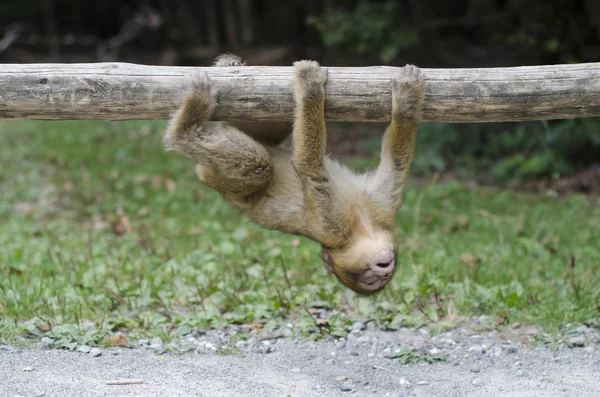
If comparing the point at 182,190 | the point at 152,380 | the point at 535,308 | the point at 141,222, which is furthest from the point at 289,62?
the point at 152,380

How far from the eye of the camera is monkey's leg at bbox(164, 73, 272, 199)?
5141mm

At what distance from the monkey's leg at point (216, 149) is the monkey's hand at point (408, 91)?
1.10 m

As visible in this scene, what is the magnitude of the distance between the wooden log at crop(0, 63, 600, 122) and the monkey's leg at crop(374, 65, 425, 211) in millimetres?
85

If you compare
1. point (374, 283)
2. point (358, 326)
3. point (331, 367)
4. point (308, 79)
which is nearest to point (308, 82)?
point (308, 79)

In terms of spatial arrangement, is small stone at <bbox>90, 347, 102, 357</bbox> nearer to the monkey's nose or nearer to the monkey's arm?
the monkey's arm

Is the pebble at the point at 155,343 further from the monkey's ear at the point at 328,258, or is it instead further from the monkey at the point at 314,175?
the monkey's ear at the point at 328,258

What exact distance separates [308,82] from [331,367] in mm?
2054

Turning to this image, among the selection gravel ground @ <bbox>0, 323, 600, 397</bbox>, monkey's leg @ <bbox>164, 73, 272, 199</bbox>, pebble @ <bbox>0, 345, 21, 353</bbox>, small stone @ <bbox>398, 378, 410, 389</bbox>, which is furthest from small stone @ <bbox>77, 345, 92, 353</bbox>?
small stone @ <bbox>398, 378, 410, 389</bbox>

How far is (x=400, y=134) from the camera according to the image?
530cm

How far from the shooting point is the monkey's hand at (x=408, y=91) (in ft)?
16.3

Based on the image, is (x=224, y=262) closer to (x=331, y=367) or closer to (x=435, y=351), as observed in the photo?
(x=331, y=367)

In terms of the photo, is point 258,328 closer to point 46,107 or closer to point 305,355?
point 305,355

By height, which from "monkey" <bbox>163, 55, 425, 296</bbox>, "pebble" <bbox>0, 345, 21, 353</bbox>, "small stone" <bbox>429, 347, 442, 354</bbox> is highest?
"monkey" <bbox>163, 55, 425, 296</bbox>

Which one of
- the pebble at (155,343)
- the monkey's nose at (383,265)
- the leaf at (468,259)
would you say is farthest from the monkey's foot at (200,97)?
the leaf at (468,259)
